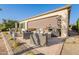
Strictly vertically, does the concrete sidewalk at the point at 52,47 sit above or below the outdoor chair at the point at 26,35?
below

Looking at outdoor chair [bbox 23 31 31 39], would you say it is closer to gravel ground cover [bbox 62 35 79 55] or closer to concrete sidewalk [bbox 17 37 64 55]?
concrete sidewalk [bbox 17 37 64 55]

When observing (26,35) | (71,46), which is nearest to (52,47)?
(71,46)

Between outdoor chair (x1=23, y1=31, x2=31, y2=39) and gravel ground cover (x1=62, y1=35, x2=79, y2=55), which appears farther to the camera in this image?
outdoor chair (x1=23, y1=31, x2=31, y2=39)

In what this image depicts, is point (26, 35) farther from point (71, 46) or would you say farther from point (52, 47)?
point (71, 46)

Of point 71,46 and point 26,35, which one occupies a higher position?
point 26,35

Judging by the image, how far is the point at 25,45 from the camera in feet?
18.0

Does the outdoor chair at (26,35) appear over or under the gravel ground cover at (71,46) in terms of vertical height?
over

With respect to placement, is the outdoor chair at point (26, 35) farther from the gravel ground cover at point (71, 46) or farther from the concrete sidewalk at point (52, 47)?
the gravel ground cover at point (71, 46)

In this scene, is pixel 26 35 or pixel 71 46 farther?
pixel 26 35

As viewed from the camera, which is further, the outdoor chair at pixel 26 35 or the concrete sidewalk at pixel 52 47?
the outdoor chair at pixel 26 35

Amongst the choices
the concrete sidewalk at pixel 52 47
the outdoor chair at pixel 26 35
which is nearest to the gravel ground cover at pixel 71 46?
the concrete sidewalk at pixel 52 47

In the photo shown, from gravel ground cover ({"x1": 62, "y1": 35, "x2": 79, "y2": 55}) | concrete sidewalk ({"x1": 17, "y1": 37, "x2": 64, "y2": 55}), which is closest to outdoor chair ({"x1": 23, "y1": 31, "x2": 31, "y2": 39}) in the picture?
concrete sidewalk ({"x1": 17, "y1": 37, "x2": 64, "y2": 55})
